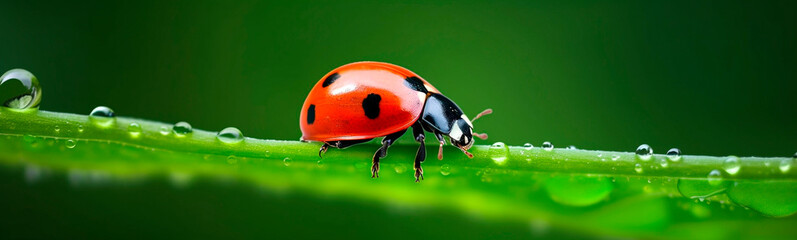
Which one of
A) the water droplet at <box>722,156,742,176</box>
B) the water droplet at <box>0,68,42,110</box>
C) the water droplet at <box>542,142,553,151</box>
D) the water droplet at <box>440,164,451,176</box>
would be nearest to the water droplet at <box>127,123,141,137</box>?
the water droplet at <box>0,68,42,110</box>

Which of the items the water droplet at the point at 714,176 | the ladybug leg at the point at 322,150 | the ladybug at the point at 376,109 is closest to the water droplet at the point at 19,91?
the ladybug leg at the point at 322,150

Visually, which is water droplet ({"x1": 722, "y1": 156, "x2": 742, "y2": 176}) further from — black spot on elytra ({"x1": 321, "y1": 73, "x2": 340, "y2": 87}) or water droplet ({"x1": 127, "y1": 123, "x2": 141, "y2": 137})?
black spot on elytra ({"x1": 321, "y1": 73, "x2": 340, "y2": 87})

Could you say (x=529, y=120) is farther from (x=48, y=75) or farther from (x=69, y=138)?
(x=48, y=75)

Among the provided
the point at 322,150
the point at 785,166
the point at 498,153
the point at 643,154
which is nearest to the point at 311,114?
the point at 322,150

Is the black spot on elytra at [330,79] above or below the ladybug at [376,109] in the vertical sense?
above

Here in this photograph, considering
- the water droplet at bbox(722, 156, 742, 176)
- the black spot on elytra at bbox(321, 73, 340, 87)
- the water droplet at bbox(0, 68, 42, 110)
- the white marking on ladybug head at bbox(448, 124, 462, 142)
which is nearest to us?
Result: the water droplet at bbox(722, 156, 742, 176)

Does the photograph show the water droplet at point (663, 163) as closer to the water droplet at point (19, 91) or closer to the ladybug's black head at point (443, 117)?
the ladybug's black head at point (443, 117)

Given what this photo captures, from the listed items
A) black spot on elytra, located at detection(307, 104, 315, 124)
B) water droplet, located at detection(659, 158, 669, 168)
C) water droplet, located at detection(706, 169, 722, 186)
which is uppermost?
black spot on elytra, located at detection(307, 104, 315, 124)

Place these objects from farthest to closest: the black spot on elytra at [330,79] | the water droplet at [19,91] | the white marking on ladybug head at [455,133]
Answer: the black spot on elytra at [330,79] → the white marking on ladybug head at [455,133] → the water droplet at [19,91]
